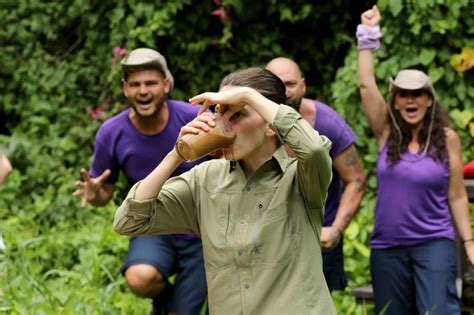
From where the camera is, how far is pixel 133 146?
19.4ft

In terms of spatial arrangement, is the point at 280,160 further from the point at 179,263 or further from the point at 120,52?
→ the point at 120,52

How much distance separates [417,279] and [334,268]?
428mm

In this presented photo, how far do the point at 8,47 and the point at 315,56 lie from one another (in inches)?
114

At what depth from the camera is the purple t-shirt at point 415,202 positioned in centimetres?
577

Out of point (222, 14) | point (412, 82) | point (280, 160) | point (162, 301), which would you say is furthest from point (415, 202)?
point (222, 14)

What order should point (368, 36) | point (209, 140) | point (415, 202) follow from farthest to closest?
point (368, 36) < point (415, 202) < point (209, 140)

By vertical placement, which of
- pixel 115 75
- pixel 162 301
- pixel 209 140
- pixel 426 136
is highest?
pixel 209 140

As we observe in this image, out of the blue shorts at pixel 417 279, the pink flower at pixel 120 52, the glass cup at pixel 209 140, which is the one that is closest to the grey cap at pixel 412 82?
the blue shorts at pixel 417 279

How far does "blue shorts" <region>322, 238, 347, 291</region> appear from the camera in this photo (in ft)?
19.3

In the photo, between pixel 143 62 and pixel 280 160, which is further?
pixel 143 62

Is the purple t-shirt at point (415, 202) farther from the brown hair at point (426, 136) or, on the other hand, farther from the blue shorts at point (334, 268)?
the blue shorts at point (334, 268)

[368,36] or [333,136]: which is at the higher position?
[368,36]

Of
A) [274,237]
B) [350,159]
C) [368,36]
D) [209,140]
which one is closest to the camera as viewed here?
[209,140]

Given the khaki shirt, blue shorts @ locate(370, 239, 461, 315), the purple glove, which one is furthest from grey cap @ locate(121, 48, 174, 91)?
the khaki shirt
